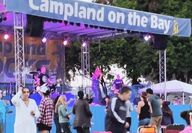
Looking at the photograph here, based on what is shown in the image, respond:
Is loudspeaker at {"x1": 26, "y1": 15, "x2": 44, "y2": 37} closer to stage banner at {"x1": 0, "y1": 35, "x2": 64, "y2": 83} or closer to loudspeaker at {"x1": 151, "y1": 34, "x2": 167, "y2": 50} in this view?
loudspeaker at {"x1": 151, "y1": 34, "x2": 167, "y2": 50}

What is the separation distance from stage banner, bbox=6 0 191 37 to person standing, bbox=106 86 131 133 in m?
6.61

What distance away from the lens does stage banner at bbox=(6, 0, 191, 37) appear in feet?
54.7

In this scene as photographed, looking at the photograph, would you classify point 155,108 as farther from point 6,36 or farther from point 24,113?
point 6,36

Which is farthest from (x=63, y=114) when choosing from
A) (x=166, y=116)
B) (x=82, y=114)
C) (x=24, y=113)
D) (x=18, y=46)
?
(x=24, y=113)

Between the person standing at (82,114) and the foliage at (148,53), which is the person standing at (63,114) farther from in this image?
the foliage at (148,53)

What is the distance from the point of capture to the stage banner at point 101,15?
54.7 feet

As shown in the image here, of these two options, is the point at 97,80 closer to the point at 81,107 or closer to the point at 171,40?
the point at 81,107

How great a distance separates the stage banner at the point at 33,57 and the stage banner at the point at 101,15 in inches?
225

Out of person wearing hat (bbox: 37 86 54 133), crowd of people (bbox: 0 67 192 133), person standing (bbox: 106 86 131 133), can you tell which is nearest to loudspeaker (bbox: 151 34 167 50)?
crowd of people (bbox: 0 67 192 133)

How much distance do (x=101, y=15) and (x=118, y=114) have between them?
28.6 feet

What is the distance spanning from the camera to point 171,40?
36625 mm

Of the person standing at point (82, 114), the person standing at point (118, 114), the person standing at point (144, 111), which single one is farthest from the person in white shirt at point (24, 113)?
the person standing at point (144, 111)

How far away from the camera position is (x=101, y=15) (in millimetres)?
18891

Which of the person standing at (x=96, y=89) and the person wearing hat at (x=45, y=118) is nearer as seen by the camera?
the person wearing hat at (x=45, y=118)
